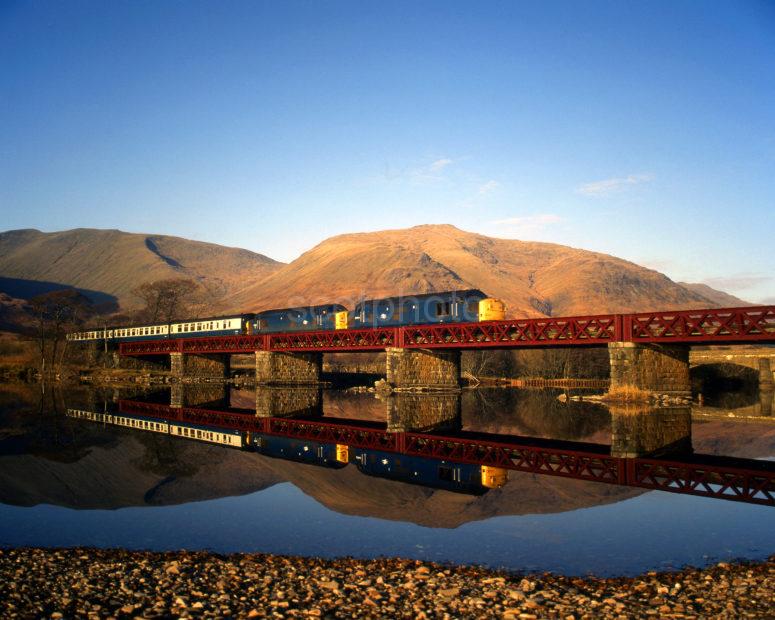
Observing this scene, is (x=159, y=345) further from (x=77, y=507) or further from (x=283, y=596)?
(x=283, y=596)

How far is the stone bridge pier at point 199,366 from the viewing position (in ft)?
220

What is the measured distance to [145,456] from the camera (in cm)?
2372

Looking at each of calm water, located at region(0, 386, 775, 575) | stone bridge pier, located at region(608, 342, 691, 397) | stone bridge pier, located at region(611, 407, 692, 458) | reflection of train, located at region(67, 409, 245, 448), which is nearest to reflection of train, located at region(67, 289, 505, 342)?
stone bridge pier, located at region(608, 342, 691, 397)

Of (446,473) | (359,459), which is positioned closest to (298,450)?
(359,459)

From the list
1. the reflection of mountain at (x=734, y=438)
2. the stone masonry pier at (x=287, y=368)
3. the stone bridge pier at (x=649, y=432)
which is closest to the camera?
the stone bridge pier at (x=649, y=432)

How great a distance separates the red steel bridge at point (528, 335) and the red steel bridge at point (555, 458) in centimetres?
1433

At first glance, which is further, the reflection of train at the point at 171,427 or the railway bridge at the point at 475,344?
the railway bridge at the point at 475,344

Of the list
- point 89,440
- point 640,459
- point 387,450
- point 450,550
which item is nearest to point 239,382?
point 89,440

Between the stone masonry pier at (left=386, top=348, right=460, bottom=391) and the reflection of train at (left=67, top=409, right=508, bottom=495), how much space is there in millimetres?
20230

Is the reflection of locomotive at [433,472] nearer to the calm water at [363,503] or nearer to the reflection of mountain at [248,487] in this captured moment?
the calm water at [363,503]

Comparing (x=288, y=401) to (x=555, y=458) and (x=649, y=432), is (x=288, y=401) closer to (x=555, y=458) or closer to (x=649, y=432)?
(x=649, y=432)

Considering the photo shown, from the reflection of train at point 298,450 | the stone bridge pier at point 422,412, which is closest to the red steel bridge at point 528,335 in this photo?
the stone bridge pier at point 422,412

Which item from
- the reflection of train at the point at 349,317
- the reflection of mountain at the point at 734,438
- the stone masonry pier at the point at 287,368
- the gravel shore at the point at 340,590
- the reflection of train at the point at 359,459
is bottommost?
the reflection of mountain at the point at 734,438

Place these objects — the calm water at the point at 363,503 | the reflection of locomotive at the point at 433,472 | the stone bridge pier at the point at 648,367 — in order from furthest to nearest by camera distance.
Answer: the stone bridge pier at the point at 648,367 → the reflection of locomotive at the point at 433,472 → the calm water at the point at 363,503
